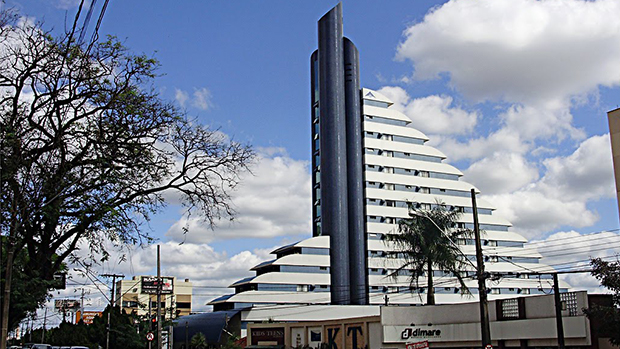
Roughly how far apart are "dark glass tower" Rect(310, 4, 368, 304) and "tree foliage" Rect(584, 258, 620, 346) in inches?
2410

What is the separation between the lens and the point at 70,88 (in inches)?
705

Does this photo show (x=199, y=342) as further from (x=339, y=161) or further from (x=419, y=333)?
(x=419, y=333)

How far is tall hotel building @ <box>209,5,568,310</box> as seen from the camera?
8656 centimetres

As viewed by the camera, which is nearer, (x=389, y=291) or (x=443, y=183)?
(x=389, y=291)

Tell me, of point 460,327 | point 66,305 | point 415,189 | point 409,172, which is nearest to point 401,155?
point 409,172

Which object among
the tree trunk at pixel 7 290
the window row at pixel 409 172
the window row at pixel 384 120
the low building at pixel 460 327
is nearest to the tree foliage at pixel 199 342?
the low building at pixel 460 327

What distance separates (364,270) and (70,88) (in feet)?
248

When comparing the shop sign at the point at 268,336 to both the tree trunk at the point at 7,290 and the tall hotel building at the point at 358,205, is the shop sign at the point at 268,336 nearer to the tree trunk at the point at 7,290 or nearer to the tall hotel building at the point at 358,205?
the tall hotel building at the point at 358,205

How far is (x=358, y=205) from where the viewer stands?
91.4 meters

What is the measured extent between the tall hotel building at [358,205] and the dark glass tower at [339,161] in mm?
141

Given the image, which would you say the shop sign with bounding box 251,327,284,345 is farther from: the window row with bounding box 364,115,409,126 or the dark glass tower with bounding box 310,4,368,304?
the window row with bounding box 364,115,409,126

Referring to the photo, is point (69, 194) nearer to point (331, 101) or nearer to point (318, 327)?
point (318, 327)

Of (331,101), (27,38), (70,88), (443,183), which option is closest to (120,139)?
(70,88)

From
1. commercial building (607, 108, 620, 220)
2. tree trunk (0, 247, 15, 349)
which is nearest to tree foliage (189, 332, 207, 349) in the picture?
commercial building (607, 108, 620, 220)
